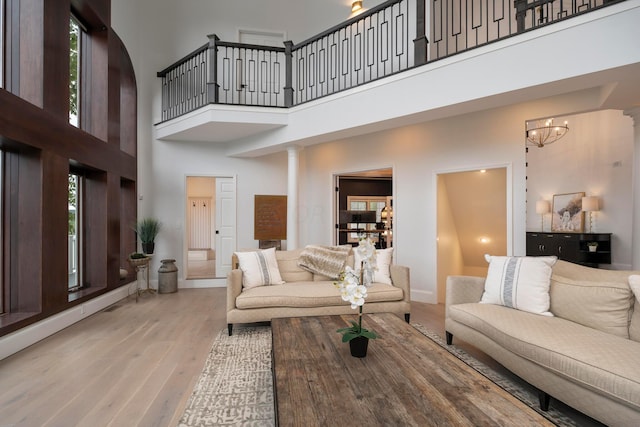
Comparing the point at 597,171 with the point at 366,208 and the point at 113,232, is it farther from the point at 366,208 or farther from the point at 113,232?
the point at 113,232

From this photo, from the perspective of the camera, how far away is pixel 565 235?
6324 mm

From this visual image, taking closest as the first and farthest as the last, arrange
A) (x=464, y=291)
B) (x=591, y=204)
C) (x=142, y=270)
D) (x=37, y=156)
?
(x=464, y=291) < (x=37, y=156) < (x=142, y=270) < (x=591, y=204)

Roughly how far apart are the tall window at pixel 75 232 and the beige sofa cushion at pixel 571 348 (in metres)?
5.06

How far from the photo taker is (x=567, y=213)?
23.2 ft

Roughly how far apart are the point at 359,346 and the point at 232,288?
217 centimetres

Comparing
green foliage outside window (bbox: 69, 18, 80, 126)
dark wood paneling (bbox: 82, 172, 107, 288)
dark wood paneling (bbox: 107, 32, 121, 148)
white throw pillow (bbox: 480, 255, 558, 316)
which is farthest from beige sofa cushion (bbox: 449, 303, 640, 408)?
green foliage outside window (bbox: 69, 18, 80, 126)

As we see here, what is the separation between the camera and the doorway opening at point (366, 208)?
9789mm

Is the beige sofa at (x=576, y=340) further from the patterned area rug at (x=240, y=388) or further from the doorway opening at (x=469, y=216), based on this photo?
the doorway opening at (x=469, y=216)

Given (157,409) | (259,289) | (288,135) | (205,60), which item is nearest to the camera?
(157,409)

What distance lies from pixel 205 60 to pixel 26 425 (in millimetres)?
5410

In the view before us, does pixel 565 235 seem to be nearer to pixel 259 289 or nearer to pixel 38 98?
pixel 259 289

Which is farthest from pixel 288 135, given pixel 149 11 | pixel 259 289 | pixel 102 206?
pixel 149 11

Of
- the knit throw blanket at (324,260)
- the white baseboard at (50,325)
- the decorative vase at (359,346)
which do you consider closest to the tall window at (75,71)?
the white baseboard at (50,325)

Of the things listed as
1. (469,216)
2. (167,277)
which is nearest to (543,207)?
(469,216)
